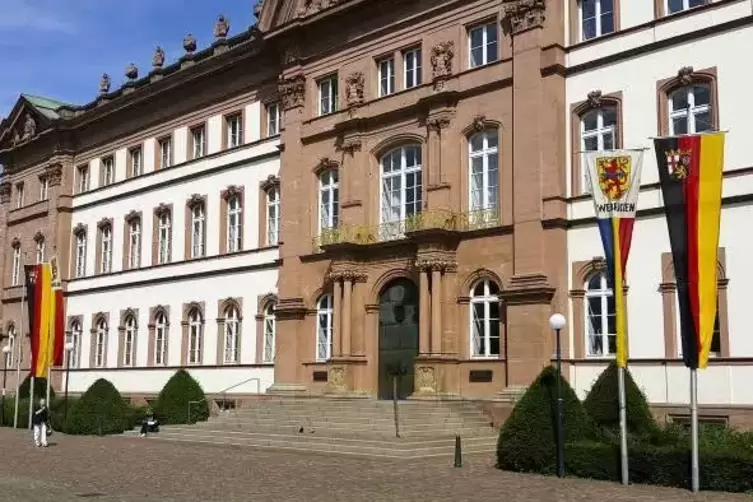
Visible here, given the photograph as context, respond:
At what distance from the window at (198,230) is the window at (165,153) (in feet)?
10.5

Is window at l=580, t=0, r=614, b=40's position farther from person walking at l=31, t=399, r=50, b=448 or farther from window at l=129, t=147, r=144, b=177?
window at l=129, t=147, r=144, b=177

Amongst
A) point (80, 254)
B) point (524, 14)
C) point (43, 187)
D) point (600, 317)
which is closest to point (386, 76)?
point (524, 14)

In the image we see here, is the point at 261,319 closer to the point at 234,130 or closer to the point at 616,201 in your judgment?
the point at 234,130

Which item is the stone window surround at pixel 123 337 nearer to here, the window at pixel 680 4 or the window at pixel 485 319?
the window at pixel 485 319

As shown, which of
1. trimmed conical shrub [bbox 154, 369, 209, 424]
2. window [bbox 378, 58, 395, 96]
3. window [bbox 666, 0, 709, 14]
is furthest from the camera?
trimmed conical shrub [bbox 154, 369, 209, 424]

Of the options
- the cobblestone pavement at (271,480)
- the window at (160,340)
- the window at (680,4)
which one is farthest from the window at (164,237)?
the window at (680,4)

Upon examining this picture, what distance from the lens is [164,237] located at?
143 feet

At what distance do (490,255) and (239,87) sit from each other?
1545 cm

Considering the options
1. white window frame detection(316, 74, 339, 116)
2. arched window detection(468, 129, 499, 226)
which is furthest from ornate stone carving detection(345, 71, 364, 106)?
arched window detection(468, 129, 499, 226)

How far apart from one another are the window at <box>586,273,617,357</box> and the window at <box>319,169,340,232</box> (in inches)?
418

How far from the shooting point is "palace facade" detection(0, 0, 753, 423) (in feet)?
84.1

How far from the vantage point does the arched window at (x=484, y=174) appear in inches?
1167

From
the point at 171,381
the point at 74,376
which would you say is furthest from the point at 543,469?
the point at 74,376

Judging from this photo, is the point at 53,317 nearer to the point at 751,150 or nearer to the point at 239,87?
the point at 239,87
